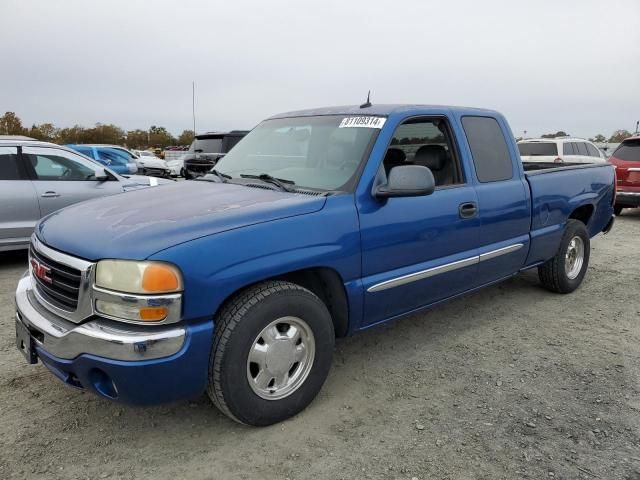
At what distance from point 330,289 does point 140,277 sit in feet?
3.83

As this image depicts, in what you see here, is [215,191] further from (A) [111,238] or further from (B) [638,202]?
(B) [638,202]

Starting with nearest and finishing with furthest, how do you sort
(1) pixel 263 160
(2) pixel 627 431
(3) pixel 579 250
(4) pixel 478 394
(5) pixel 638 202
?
1. (2) pixel 627 431
2. (4) pixel 478 394
3. (1) pixel 263 160
4. (3) pixel 579 250
5. (5) pixel 638 202

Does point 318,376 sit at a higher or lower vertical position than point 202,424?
higher

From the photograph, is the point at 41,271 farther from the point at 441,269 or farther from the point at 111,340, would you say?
the point at 441,269

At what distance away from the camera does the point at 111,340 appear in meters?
2.30

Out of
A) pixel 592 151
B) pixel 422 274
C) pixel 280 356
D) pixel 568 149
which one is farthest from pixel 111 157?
pixel 280 356

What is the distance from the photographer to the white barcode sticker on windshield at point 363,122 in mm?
3428

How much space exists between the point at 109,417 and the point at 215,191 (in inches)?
58.2

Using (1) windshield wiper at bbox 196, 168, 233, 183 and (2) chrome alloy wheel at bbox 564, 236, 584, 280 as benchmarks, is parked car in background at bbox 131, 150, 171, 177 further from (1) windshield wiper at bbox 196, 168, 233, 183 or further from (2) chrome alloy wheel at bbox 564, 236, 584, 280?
(2) chrome alloy wheel at bbox 564, 236, 584, 280

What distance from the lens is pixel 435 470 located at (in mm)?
2480

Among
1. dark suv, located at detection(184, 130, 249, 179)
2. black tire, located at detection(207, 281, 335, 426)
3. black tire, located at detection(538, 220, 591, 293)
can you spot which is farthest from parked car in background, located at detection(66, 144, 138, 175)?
black tire, located at detection(207, 281, 335, 426)

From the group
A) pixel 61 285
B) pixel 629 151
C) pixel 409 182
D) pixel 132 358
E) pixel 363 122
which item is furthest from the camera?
pixel 629 151

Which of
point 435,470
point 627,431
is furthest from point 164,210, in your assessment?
point 627,431

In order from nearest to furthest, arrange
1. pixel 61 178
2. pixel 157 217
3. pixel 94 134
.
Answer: pixel 157 217 → pixel 61 178 → pixel 94 134
